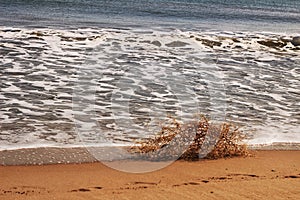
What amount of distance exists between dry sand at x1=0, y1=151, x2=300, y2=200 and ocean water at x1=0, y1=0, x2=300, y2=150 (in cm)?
106

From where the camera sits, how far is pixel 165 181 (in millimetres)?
5371

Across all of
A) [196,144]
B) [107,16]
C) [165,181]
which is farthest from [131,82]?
[107,16]

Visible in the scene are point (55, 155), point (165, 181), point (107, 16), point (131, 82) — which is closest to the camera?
point (165, 181)

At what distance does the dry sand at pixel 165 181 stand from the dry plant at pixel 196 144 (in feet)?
0.50

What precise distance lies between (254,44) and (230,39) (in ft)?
4.13

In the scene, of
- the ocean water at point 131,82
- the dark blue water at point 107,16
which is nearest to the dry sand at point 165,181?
the ocean water at point 131,82

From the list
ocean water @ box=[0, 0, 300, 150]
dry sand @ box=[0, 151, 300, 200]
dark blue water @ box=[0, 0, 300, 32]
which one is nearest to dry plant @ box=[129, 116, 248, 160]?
dry sand @ box=[0, 151, 300, 200]

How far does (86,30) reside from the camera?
70.4ft

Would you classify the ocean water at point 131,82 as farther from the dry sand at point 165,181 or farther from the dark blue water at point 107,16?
the dark blue water at point 107,16

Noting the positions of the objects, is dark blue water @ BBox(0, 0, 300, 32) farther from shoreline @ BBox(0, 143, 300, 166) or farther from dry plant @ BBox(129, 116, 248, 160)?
dry plant @ BBox(129, 116, 248, 160)

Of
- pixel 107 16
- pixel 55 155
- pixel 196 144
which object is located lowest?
pixel 55 155

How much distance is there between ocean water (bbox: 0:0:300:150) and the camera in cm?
760

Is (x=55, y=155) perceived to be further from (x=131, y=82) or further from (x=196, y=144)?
(x=131, y=82)

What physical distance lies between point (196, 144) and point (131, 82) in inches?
196
